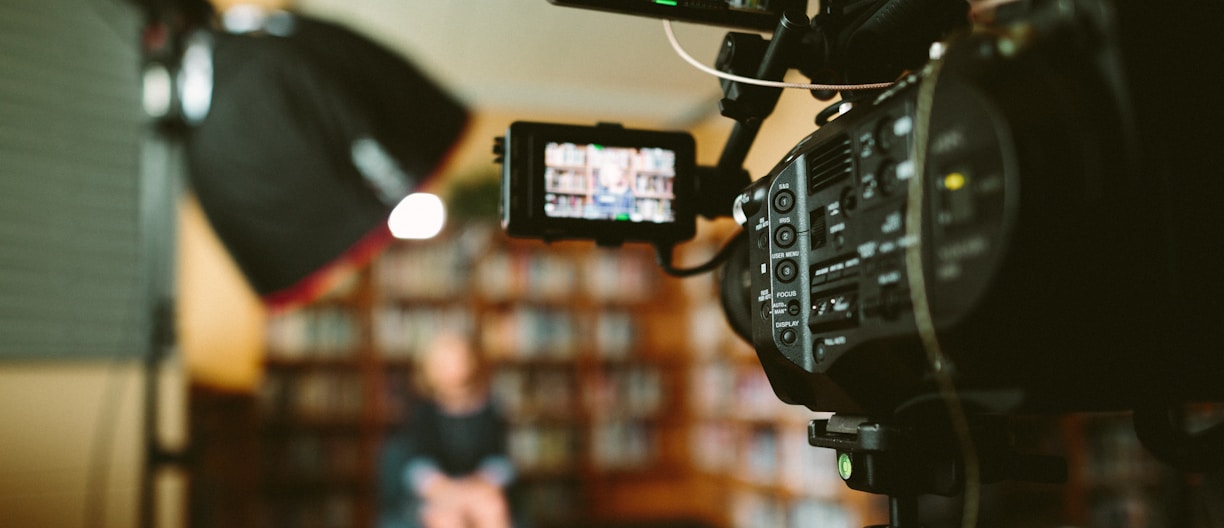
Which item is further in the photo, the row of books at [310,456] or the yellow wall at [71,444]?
the row of books at [310,456]

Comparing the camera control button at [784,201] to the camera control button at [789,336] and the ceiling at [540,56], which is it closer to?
the camera control button at [789,336]

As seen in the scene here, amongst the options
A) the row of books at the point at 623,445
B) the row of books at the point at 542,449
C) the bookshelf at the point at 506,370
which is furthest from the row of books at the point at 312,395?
the row of books at the point at 623,445

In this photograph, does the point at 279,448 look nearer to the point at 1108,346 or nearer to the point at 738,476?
the point at 738,476

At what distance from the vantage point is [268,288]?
5.69 feet

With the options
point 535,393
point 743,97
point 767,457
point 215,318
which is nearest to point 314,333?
point 215,318

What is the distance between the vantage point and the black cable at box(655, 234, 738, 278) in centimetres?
73

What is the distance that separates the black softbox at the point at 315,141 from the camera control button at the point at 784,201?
4.12 feet

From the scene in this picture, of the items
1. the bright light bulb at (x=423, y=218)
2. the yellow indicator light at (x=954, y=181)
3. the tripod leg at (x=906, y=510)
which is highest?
the bright light bulb at (x=423, y=218)

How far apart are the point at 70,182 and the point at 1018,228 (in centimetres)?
210

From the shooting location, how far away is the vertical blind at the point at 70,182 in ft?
5.26

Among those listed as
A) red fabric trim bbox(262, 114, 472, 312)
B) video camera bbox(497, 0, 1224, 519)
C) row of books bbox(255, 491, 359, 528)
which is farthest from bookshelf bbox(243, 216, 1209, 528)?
video camera bbox(497, 0, 1224, 519)

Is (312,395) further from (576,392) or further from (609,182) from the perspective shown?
(609,182)

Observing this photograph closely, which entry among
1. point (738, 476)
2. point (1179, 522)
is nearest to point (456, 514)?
point (738, 476)

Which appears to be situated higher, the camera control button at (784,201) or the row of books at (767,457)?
the camera control button at (784,201)
